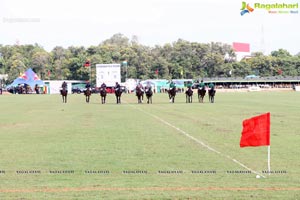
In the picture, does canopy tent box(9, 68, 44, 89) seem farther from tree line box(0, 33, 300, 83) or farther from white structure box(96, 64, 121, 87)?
tree line box(0, 33, 300, 83)

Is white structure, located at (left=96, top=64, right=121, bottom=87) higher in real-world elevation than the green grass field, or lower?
higher

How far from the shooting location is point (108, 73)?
91.4 meters

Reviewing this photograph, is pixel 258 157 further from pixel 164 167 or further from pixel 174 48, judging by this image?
pixel 174 48

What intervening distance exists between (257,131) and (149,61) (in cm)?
14154

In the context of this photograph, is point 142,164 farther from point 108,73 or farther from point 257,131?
point 108,73

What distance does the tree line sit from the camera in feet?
487

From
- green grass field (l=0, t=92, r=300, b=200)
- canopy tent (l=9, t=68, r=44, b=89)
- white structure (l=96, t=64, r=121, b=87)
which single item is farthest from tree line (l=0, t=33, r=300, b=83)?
green grass field (l=0, t=92, r=300, b=200)

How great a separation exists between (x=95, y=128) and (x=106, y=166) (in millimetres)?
9908

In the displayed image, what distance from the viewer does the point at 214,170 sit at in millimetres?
11711

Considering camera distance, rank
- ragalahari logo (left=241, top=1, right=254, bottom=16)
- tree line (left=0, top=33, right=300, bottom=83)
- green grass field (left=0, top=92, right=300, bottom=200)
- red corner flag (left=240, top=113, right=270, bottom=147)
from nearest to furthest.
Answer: green grass field (left=0, top=92, right=300, bottom=200), red corner flag (left=240, top=113, right=270, bottom=147), ragalahari logo (left=241, top=1, right=254, bottom=16), tree line (left=0, top=33, right=300, bottom=83)

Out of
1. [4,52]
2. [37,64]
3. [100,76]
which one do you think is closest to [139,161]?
[100,76]

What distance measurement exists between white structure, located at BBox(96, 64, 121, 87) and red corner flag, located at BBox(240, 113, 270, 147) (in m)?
79.5

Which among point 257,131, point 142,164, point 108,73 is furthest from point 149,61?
point 257,131

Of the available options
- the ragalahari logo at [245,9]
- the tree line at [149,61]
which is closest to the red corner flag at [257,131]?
the ragalahari logo at [245,9]
